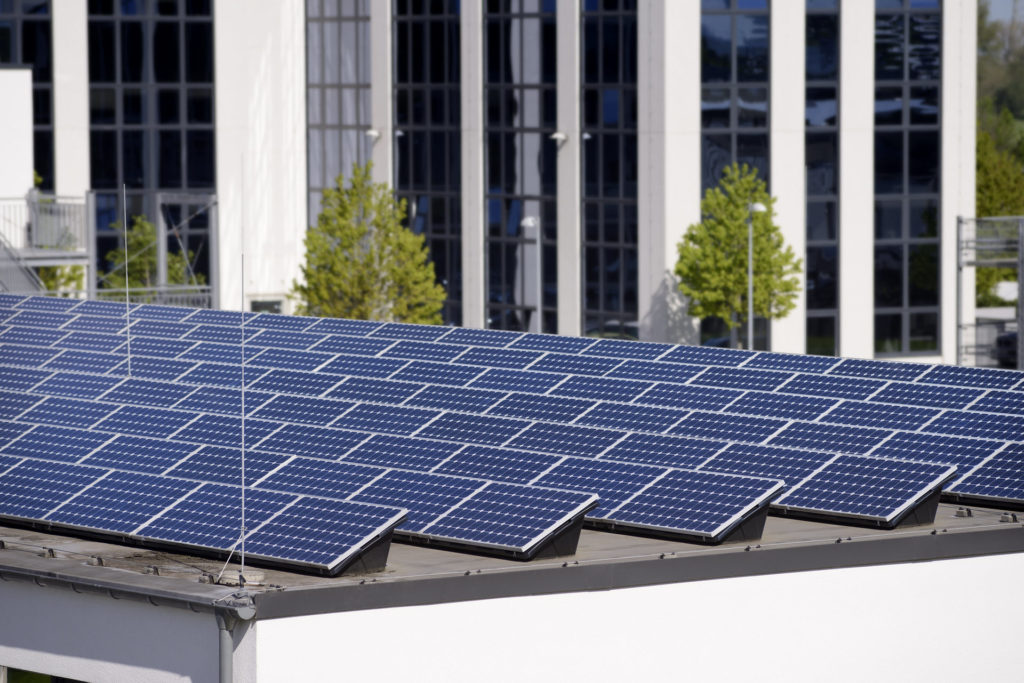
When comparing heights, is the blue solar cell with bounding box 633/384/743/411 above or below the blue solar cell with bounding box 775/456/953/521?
above

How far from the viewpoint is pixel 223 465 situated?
20297 mm

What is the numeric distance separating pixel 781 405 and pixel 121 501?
345 inches

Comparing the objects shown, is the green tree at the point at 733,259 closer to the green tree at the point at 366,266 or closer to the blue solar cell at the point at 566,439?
the green tree at the point at 366,266

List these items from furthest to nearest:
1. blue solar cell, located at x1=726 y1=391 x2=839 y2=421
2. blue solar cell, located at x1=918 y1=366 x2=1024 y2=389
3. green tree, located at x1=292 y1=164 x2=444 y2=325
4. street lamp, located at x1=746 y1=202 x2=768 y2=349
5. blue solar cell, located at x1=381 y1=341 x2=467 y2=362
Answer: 1. green tree, located at x1=292 y1=164 x2=444 y2=325
2. street lamp, located at x1=746 y1=202 x2=768 y2=349
3. blue solar cell, located at x1=381 y1=341 x2=467 y2=362
4. blue solar cell, located at x1=918 y1=366 x2=1024 y2=389
5. blue solar cell, located at x1=726 y1=391 x2=839 y2=421

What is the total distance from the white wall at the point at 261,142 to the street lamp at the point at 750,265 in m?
21.3

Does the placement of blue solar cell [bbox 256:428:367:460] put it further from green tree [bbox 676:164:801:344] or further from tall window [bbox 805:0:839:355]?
tall window [bbox 805:0:839:355]

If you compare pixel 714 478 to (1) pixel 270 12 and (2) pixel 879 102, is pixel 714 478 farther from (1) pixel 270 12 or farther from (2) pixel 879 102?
(1) pixel 270 12

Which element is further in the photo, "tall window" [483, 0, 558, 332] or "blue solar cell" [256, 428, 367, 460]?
"tall window" [483, 0, 558, 332]

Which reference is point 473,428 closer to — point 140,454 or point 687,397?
point 687,397

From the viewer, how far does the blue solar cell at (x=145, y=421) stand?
22031 millimetres

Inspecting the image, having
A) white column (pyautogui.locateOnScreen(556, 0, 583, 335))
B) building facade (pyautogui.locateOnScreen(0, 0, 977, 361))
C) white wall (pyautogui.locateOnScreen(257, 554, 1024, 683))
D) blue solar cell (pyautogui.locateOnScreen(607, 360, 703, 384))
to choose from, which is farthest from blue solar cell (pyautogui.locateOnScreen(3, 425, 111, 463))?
white column (pyautogui.locateOnScreen(556, 0, 583, 335))

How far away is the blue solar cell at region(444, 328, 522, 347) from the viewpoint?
25625 millimetres

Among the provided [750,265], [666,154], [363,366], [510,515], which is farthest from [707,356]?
[666,154]

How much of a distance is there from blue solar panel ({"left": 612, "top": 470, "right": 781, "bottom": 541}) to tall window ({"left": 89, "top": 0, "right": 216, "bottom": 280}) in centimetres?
5192
